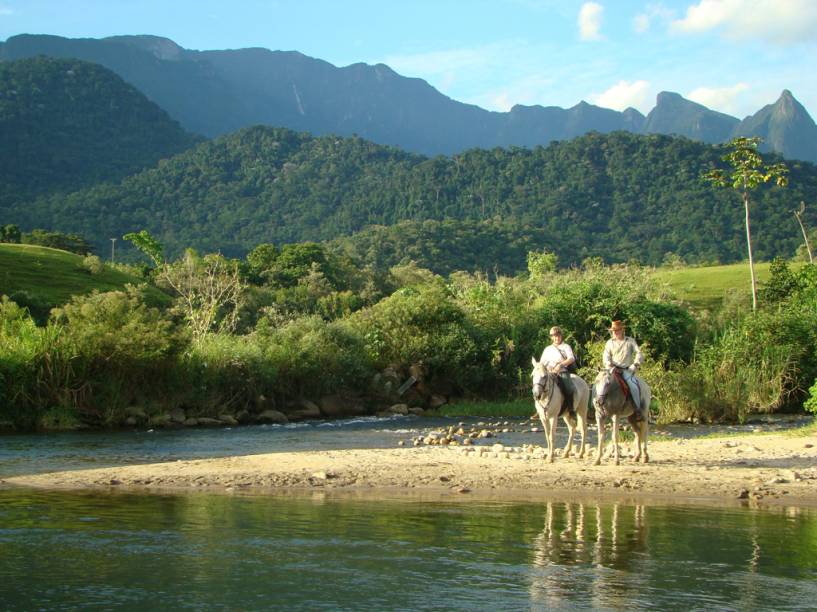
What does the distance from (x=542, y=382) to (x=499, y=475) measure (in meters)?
1.92

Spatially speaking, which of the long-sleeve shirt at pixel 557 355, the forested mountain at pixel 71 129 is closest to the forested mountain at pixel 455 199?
the forested mountain at pixel 71 129

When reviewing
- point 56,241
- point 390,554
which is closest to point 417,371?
point 390,554

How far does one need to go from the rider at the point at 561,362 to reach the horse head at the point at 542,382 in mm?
117

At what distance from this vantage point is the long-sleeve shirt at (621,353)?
16406 mm

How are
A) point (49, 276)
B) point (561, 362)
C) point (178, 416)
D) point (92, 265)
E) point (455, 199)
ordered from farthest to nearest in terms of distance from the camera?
1. point (455, 199)
2. point (92, 265)
3. point (49, 276)
4. point (178, 416)
5. point (561, 362)

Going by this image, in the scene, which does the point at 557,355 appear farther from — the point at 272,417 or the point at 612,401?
the point at 272,417

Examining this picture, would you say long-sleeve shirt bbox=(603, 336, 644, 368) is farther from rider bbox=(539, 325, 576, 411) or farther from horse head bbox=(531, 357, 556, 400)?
horse head bbox=(531, 357, 556, 400)

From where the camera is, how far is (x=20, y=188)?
137 metres

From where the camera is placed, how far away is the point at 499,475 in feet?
53.1

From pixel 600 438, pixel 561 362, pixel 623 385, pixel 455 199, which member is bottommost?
pixel 600 438

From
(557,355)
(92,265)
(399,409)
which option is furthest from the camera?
(92,265)


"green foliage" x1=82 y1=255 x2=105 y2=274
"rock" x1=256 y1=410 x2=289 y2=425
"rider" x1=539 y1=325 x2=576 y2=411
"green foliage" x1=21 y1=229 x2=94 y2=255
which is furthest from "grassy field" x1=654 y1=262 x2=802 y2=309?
"green foliage" x1=21 y1=229 x2=94 y2=255

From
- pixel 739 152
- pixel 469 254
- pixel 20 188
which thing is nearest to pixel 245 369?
pixel 739 152

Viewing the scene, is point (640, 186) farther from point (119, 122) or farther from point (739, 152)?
point (119, 122)
